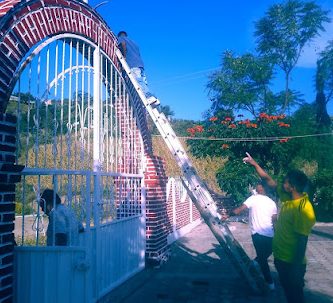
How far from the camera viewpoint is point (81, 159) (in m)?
5.38

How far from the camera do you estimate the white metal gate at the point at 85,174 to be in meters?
4.37

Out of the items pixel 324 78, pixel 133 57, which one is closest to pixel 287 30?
pixel 324 78

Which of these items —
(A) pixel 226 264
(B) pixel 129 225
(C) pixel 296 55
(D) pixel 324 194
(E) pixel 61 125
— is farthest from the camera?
(C) pixel 296 55

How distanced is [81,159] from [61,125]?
0.60 m

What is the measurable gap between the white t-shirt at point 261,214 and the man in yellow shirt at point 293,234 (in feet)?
6.08

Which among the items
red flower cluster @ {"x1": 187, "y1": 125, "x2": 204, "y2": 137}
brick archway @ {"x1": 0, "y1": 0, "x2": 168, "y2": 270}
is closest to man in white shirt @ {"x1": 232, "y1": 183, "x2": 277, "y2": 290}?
brick archway @ {"x1": 0, "y1": 0, "x2": 168, "y2": 270}

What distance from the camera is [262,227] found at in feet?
21.1

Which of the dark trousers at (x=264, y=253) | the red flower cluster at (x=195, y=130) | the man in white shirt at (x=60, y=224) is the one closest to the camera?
the man in white shirt at (x=60, y=224)

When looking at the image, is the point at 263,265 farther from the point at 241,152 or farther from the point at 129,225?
the point at 241,152

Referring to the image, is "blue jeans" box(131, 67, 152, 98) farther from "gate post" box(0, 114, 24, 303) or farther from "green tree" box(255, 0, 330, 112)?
"green tree" box(255, 0, 330, 112)

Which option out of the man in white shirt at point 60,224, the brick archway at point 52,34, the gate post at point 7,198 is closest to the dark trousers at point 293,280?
the man in white shirt at point 60,224

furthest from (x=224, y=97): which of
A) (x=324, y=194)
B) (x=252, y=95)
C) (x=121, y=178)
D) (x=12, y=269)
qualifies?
(x=12, y=269)

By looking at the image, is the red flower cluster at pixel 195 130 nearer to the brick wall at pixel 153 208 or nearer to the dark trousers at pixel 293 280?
the brick wall at pixel 153 208

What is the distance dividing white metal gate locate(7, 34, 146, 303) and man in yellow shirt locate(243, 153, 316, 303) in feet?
6.89
